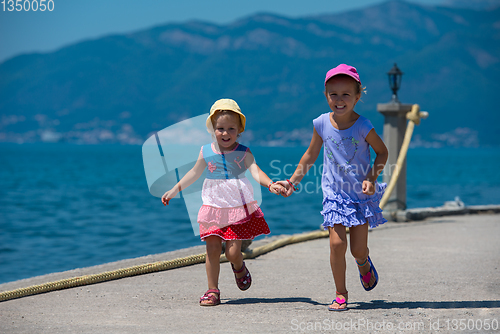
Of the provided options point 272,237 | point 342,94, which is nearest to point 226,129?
point 342,94

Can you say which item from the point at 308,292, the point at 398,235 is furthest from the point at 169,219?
the point at 308,292

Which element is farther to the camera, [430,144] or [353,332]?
[430,144]

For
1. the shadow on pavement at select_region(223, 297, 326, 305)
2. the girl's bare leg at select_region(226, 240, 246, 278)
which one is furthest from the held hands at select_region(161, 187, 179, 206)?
the shadow on pavement at select_region(223, 297, 326, 305)

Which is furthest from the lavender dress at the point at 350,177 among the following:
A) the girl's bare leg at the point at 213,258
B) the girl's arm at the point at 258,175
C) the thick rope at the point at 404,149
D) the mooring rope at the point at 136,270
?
the thick rope at the point at 404,149

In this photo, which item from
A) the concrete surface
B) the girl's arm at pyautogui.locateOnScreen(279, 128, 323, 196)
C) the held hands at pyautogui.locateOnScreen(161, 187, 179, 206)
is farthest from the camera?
the held hands at pyautogui.locateOnScreen(161, 187, 179, 206)

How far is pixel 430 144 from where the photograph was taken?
6924 inches

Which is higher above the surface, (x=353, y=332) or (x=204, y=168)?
(x=204, y=168)

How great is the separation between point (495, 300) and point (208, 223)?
204 cm

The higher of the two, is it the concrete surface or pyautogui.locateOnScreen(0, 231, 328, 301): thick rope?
pyautogui.locateOnScreen(0, 231, 328, 301): thick rope

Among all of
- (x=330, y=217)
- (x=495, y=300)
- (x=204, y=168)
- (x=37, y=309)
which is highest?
(x=204, y=168)

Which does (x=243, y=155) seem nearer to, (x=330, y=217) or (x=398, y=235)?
(x=330, y=217)

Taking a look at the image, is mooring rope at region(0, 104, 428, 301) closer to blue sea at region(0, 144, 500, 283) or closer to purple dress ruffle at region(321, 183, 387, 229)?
purple dress ruffle at region(321, 183, 387, 229)

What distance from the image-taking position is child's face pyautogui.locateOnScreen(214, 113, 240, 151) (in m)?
3.85

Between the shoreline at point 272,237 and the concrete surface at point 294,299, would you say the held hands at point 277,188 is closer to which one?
the concrete surface at point 294,299
